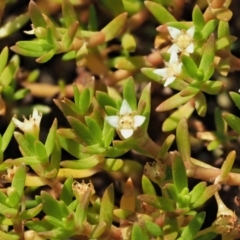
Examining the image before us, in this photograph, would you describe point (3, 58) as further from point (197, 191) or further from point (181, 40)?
point (197, 191)

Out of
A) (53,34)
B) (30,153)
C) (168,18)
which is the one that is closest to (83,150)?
(30,153)

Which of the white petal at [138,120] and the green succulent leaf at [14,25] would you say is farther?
Answer: the green succulent leaf at [14,25]

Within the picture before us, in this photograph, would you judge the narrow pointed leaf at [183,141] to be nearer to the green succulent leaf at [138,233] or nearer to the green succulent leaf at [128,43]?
the green succulent leaf at [138,233]

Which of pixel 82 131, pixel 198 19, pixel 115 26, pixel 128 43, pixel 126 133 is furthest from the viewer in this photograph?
pixel 128 43

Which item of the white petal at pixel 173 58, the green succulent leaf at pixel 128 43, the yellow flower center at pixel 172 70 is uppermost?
the white petal at pixel 173 58

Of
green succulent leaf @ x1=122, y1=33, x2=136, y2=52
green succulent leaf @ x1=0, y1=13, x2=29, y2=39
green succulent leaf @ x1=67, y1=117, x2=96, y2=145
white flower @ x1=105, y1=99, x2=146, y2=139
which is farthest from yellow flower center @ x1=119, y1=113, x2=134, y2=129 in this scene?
green succulent leaf @ x1=0, y1=13, x2=29, y2=39

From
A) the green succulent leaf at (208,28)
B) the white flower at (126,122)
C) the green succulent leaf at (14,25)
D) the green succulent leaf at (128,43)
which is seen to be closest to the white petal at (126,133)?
the white flower at (126,122)

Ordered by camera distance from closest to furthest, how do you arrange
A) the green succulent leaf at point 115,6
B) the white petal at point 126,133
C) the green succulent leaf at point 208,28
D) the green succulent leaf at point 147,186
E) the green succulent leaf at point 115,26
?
the white petal at point 126,133 → the green succulent leaf at point 147,186 → the green succulent leaf at point 208,28 → the green succulent leaf at point 115,26 → the green succulent leaf at point 115,6

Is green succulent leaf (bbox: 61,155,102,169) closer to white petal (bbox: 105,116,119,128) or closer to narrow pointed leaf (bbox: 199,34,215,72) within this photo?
white petal (bbox: 105,116,119,128)

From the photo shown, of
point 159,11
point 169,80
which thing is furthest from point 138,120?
point 159,11
